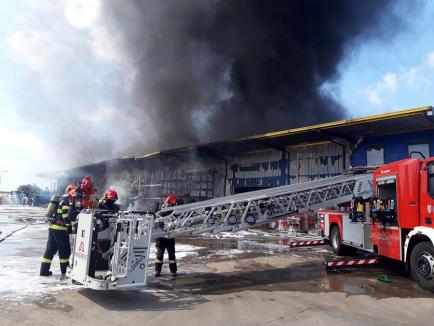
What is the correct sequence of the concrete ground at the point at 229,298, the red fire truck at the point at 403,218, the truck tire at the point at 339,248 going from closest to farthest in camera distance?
the concrete ground at the point at 229,298, the red fire truck at the point at 403,218, the truck tire at the point at 339,248

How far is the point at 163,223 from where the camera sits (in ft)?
22.0

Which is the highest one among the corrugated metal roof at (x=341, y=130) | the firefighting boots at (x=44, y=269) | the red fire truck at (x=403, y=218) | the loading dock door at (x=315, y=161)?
the corrugated metal roof at (x=341, y=130)

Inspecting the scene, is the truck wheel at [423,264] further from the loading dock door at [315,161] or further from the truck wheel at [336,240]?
the loading dock door at [315,161]

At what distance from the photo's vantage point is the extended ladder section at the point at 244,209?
6840 millimetres

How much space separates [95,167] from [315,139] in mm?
21210

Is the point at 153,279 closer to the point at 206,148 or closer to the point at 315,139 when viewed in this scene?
the point at 315,139

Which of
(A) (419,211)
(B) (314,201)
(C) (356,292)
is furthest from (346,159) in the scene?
(C) (356,292)

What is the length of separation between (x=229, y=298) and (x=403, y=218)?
369 cm

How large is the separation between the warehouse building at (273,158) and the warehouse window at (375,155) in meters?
0.04

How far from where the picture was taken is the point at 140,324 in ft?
13.9

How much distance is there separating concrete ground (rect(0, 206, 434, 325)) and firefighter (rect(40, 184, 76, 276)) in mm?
257

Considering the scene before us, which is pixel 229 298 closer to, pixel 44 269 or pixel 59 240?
pixel 59 240

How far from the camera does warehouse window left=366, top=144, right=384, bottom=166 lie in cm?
1385

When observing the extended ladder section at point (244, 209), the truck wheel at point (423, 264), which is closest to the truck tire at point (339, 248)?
the extended ladder section at point (244, 209)
